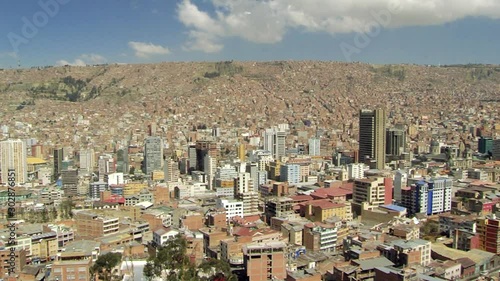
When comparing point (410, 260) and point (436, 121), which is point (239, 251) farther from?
point (436, 121)

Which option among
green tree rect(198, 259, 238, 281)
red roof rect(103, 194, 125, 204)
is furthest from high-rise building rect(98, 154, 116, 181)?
green tree rect(198, 259, 238, 281)

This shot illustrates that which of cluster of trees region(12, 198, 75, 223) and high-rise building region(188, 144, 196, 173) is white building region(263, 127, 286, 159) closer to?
high-rise building region(188, 144, 196, 173)

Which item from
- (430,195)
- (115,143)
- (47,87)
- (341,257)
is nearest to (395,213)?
(430,195)

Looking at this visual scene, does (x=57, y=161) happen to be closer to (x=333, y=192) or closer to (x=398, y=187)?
(x=333, y=192)

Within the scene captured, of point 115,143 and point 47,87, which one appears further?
point 47,87

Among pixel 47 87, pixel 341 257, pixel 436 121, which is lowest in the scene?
pixel 341 257

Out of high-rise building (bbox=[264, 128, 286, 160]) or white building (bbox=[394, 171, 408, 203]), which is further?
high-rise building (bbox=[264, 128, 286, 160])

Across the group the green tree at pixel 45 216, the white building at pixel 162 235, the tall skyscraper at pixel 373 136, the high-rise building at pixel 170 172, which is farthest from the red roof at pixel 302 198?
the tall skyscraper at pixel 373 136
